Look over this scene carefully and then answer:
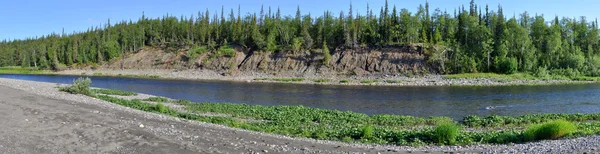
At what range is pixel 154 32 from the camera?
521 ft

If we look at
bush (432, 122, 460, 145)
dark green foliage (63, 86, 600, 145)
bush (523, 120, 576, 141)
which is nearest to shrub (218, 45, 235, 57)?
dark green foliage (63, 86, 600, 145)

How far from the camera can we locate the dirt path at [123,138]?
48.0 ft

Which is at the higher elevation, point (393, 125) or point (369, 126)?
point (369, 126)

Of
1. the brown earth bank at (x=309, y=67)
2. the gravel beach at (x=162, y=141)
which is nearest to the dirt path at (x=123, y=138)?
the gravel beach at (x=162, y=141)

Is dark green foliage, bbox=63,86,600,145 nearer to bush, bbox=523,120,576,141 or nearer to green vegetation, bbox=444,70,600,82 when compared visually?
bush, bbox=523,120,576,141

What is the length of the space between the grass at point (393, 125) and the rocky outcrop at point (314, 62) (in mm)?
64439

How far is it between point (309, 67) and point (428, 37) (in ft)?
111

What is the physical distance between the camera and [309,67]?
103m

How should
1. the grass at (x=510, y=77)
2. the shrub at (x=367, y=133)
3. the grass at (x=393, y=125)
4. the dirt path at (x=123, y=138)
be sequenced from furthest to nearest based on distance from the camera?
1. the grass at (x=510, y=77)
2. the shrub at (x=367, y=133)
3. the grass at (x=393, y=125)
4. the dirt path at (x=123, y=138)

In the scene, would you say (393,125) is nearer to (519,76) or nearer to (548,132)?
(548,132)

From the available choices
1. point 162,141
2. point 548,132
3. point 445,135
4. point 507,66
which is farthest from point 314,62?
point 162,141

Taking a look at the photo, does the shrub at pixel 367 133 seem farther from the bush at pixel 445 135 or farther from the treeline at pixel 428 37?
the treeline at pixel 428 37

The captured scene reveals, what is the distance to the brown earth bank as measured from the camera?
84.6 metres

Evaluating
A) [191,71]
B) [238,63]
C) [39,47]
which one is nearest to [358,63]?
[238,63]
